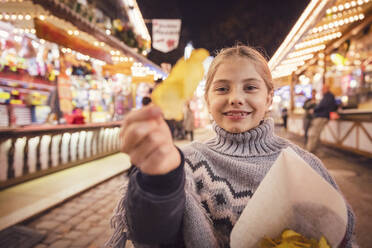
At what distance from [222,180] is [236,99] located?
1.53 feet

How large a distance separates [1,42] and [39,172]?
427 centimetres

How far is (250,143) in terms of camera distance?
4.23 feet

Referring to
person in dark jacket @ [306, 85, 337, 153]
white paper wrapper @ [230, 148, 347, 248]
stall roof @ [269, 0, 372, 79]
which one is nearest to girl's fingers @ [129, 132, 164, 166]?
white paper wrapper @ [230, 148, 347, 248]

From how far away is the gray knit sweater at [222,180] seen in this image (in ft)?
3.15

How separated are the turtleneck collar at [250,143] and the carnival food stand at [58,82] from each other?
2154 mm

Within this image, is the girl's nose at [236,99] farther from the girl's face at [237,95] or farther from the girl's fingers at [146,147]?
the girl's fingers at [146,147]

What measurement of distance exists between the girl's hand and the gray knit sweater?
0.37 m

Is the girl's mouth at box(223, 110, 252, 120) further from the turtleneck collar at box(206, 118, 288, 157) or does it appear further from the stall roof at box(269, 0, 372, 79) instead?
the stall roof at box(269, 0, 372, 79)

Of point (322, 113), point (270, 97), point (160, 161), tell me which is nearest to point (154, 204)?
point (160, 161)

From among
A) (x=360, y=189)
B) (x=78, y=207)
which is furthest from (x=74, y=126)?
(x=360, y=189)

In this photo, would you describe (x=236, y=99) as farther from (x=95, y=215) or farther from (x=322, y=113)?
(x=322, y=113)

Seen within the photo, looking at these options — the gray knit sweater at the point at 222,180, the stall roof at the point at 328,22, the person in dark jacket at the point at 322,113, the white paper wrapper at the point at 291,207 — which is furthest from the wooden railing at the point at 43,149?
the person in dark jacket at the point at 322,113

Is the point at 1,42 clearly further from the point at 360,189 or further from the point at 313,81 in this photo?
the point at 313,81

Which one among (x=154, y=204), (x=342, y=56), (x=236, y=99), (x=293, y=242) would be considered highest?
(x=342, y=56)
